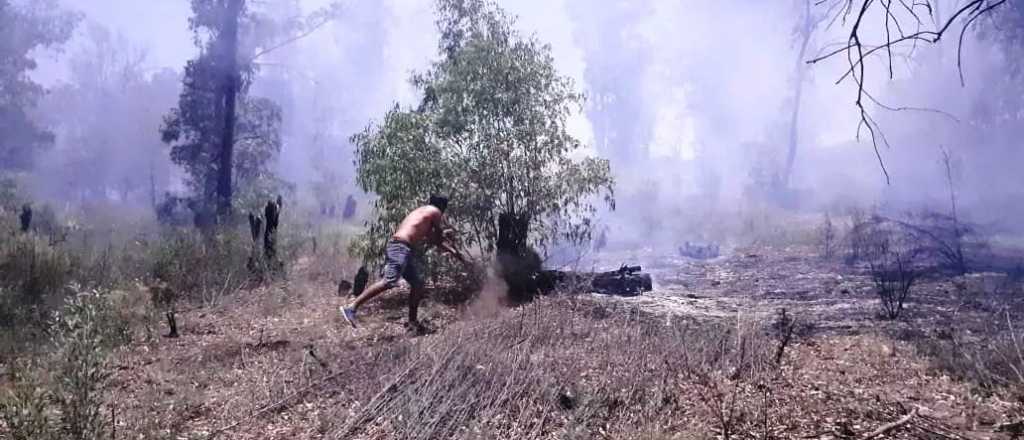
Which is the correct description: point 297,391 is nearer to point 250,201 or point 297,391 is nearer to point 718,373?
point 718,373

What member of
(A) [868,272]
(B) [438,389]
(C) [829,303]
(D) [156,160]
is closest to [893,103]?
(A) [868,272]

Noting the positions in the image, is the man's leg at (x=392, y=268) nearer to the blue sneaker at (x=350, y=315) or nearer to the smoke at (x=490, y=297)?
the blue sneaker at (x=350, y=315)

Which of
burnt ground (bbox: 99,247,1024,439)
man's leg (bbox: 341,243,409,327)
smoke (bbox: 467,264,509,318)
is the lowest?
burnt ground (bbox: 99,247,1024,439)

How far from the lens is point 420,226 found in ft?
22.5

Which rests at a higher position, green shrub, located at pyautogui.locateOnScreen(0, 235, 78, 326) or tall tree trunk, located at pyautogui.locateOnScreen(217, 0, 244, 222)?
tall tree trunk, located at pyautogui.locateOnScreen(217, 0, 244, 222)

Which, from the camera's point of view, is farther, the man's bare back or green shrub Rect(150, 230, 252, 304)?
green shrub Rect(150, 230, 252, 304)

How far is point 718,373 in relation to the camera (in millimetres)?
4555

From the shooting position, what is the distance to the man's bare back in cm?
679

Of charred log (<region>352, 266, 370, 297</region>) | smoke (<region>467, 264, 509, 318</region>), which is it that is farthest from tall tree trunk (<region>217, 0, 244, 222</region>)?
smoke (<region>467, 264, 509, 318</region>)

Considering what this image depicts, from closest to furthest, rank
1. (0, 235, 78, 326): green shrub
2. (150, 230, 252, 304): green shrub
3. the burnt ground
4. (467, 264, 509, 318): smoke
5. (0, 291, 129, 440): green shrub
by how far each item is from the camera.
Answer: (0, 291, 129, 440): green shrub → the burnt ground → (0, 235, 78, 326): green shrub → (467, 264, 509, 318): smoke → (150, 230, 252, 304): green shrub

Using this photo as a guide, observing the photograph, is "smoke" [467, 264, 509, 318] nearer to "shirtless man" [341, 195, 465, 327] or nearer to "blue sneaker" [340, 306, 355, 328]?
"shirtless man" [341, 195, 465, 327]

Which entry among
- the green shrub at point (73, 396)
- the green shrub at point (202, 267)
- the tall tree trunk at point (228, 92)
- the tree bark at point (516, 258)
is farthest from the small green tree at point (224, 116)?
the green shrub at point (73, 396)

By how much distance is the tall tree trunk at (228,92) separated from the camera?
16.7m

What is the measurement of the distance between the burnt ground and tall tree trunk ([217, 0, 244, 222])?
8.30m
